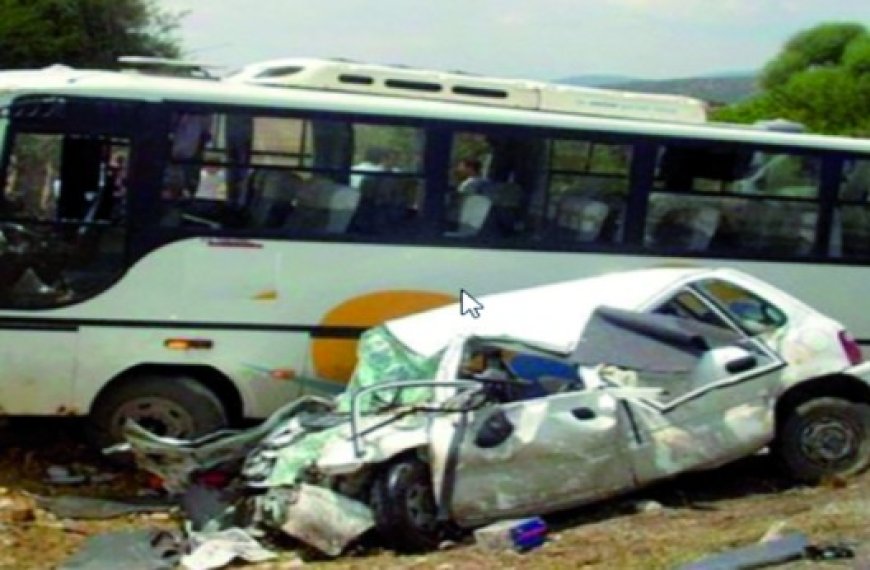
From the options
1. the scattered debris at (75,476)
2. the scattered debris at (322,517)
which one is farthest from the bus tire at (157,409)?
the scattered debris at (322,517)

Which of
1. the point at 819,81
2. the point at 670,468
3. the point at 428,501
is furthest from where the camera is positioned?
the point at 819,81

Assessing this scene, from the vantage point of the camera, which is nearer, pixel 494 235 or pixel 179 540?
pixel 179 540

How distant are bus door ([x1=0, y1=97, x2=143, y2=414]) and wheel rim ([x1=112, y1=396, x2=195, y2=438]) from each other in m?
0.47

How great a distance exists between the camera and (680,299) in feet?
28.5

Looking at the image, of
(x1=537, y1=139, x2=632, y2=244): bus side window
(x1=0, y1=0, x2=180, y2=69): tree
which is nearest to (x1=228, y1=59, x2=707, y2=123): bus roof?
(x1=537, y1=139, x2=632, y2=244): bus side window

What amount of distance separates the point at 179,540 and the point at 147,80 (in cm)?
318

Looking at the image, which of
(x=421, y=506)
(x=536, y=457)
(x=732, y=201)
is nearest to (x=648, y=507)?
(x=536, y=457)

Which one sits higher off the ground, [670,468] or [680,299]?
[680,299]

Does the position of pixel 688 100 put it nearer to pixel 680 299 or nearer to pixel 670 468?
pixel 680 299

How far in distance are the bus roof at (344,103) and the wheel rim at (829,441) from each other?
92.0 inches

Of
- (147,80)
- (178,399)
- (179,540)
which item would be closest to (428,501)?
(179,540)

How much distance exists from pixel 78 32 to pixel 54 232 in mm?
27170

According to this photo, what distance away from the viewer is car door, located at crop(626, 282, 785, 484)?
316 inches

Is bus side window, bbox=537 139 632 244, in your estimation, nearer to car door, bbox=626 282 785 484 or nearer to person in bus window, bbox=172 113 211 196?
car door, bbox=626 282 785 484
